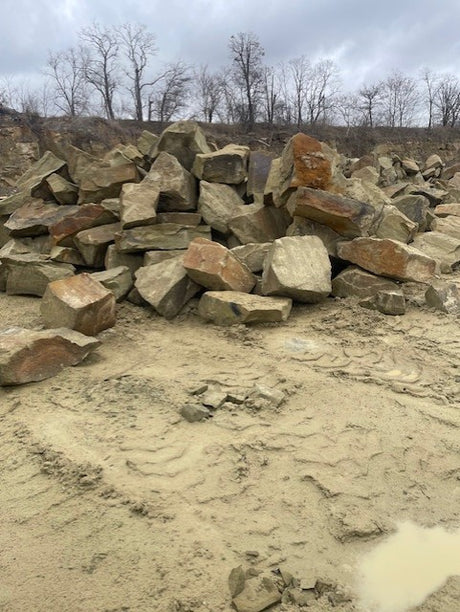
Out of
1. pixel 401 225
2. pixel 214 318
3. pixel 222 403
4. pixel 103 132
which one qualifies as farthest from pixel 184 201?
pixel 103 132

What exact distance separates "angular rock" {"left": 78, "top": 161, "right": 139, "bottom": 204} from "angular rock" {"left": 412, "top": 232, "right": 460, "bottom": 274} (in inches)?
144

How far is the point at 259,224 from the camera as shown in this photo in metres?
Result: 5.55

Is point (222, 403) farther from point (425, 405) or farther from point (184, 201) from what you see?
point (184, 201)

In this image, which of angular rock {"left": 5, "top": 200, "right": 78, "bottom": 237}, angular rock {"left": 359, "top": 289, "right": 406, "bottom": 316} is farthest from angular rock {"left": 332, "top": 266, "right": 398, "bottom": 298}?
angular rock {"left": 5, "top": 200, "right": 78, "bottom": 237}

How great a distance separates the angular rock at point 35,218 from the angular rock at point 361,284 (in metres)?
3.34

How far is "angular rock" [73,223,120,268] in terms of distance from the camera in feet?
18.1

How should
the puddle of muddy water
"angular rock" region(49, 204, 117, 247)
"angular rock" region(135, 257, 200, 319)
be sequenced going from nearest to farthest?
the puddle of muddy water < "angular rock" region(135, 257, 200, 319) < "angular rock" region(49, 204, 117, 247)

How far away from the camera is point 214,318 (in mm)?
4449

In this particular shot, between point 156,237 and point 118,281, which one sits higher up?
point 156,237

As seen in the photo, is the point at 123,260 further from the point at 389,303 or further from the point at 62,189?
the point at 389,303

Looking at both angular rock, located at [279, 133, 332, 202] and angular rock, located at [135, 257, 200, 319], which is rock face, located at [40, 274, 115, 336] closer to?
angular rock, located at [135, 257, 200, 319]

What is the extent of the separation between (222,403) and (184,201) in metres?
3.27

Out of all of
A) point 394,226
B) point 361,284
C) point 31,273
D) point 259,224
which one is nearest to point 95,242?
point 31,273

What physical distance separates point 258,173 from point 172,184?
3.74ft
